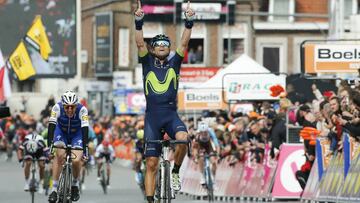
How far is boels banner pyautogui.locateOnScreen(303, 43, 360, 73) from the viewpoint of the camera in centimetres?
2839

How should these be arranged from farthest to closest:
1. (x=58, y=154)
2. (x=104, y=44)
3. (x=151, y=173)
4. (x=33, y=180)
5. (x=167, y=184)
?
(x=104, y=44) → (x=33, y=180) → (x=58, y=154) → (x=151, y=173) → (x=167, y=184)

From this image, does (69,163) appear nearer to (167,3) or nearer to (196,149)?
(196,149)

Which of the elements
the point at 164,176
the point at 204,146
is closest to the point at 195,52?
the point at 204,146

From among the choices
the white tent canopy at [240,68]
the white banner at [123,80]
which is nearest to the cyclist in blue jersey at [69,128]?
the white tent canopy at [240,68]

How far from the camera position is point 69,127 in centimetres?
2359

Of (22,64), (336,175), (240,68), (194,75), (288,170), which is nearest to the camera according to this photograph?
(336,175)

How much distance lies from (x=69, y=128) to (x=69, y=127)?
22 millimetres

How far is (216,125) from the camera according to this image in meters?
37.5

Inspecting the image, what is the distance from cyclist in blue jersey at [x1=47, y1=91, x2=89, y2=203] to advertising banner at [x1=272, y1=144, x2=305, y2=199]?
650cm

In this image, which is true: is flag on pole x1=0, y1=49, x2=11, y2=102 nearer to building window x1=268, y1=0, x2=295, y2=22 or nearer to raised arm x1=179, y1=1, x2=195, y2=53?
raised arm x1=179, y1=1, x2=195, y2=53

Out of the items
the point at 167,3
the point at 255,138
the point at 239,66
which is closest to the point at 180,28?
the point at 167,3

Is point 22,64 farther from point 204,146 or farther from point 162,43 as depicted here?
point 162,43

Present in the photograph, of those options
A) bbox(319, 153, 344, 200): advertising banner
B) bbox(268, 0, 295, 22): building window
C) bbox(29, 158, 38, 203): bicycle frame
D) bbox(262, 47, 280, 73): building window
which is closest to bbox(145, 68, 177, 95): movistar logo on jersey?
bbox(319, 153, 344, 200): advertising banner

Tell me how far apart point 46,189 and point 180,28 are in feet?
148
